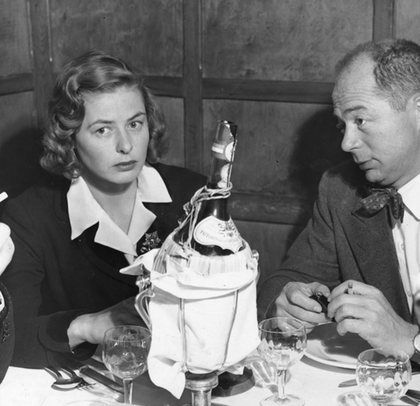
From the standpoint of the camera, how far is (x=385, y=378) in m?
1.56

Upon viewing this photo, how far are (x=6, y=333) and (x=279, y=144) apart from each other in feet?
7.57

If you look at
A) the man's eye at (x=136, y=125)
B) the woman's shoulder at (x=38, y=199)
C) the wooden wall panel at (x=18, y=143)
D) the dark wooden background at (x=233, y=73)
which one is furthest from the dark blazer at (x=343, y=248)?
the wooden wall panel at (x=18, y=143)

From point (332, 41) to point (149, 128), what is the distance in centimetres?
115

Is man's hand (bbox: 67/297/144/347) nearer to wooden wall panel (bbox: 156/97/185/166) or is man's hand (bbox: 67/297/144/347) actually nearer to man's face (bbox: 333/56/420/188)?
man's face (bbox: 333/56/420/188)

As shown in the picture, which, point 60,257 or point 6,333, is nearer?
point 6,333

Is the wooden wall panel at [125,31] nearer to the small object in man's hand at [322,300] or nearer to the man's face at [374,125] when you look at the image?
the man's face at [374,125]


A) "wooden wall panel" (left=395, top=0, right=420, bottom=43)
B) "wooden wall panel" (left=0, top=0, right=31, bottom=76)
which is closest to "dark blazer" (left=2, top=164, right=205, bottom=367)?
"wooden wall panel" (left=395, top=0, right=420, bottom=43)

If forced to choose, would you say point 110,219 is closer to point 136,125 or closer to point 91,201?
point 91,201

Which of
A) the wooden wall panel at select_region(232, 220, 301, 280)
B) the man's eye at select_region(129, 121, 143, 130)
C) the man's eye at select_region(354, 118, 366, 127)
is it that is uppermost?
the man's eye at select_region(354, 118, 366, 127)

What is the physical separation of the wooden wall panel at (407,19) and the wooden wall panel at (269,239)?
1029mm

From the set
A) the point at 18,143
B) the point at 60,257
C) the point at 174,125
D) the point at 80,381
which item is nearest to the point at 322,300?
the point at 80,381

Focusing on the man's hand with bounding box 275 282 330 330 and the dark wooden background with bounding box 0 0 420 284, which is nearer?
the man's hand with bounding box 275 282 330 330

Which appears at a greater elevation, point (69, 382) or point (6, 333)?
point (6, 333)

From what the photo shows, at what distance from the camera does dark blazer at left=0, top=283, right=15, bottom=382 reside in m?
1.60
